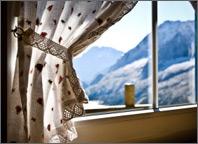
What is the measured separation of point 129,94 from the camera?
1.95 metres

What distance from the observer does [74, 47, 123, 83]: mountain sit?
1.76 meters

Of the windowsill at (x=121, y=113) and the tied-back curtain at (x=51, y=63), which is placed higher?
the tied-back curtain at (x=51, y=63)

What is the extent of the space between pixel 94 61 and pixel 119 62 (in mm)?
211

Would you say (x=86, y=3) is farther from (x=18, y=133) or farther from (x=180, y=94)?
(x=180, y=94)

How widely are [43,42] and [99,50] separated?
0.63m

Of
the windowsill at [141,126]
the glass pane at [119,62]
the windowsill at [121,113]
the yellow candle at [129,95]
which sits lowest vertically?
the windowsill at [141,126]

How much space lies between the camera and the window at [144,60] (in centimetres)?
182

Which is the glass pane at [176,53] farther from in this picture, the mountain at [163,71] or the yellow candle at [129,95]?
the yellow candle at [129,95]

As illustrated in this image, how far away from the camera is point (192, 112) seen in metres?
1.91

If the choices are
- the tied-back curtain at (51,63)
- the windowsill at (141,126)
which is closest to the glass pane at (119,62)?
the windowsill at (141,126)

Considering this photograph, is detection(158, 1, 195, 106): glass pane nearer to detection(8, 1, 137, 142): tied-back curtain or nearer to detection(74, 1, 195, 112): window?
detection(74, 1, 195, 112): window

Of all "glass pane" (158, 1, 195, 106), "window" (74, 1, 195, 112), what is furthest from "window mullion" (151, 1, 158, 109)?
"glass pane" (158, 1, 195, 106)

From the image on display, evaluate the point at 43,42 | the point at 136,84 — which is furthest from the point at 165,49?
the point at 43,42

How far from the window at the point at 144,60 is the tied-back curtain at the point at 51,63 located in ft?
1.42
